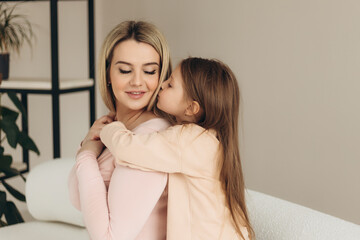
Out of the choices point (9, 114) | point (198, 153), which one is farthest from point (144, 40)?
point (9, 114)

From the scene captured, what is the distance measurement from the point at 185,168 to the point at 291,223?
368mm

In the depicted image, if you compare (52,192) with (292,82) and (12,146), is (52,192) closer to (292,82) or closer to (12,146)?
(12,146)

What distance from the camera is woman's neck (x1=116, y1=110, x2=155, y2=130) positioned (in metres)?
1.23

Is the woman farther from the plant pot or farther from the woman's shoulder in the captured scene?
the plant pot

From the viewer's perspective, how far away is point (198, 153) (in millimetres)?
1050

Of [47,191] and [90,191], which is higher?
[90,191]

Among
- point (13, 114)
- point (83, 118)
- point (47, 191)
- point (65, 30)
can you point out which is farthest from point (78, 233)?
point (65, 30)

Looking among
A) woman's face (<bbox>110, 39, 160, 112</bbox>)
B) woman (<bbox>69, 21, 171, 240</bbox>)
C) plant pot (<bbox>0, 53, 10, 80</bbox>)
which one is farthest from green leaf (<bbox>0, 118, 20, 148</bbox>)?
woman's face (<bbox>110, 39, 160, 112</bbox>)

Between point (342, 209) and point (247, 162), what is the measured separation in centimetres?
58

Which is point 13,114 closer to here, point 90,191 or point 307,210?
point 90,191

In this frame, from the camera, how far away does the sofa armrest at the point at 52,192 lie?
1909mm

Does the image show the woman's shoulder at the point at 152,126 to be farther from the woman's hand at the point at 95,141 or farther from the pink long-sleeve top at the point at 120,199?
the woman's hand at the point at 95,141

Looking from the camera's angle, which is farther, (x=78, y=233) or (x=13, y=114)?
(x=13, y=114)

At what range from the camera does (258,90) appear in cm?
248
